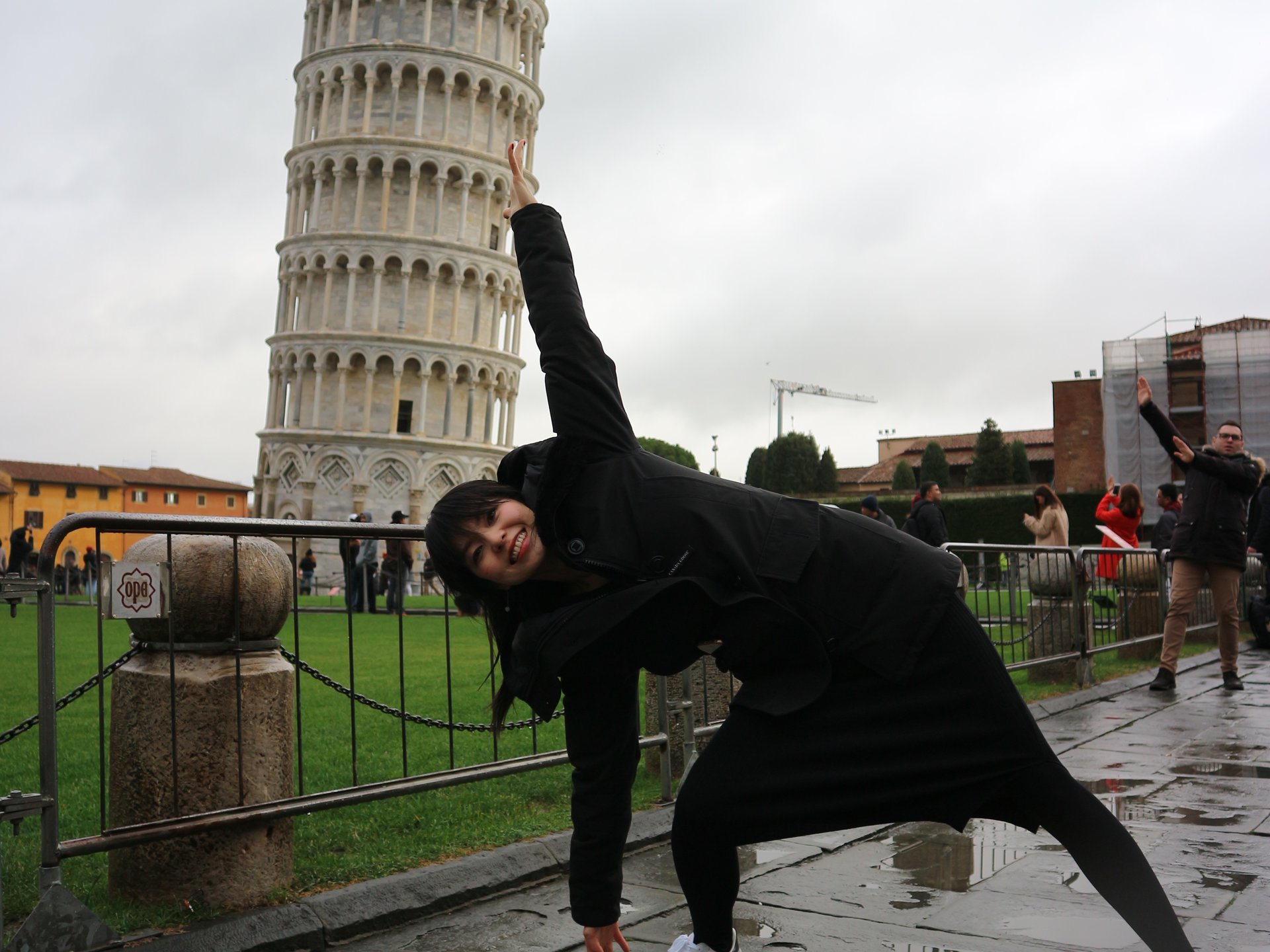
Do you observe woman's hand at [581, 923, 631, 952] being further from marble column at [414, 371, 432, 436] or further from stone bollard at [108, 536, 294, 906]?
marble column at [414, 371, 432, 436]

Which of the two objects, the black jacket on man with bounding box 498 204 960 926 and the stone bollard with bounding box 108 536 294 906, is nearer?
the black jacket on man with bounding box 498 204 960 926

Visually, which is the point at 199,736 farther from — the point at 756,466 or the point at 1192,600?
the point at 756,466

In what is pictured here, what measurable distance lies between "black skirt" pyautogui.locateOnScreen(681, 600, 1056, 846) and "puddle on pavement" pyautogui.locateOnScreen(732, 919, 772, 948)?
134 cm

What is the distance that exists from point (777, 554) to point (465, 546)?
639 millimetres

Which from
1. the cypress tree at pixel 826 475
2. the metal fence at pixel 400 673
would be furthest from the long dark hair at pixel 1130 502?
the cypress tree at pixel 826 475

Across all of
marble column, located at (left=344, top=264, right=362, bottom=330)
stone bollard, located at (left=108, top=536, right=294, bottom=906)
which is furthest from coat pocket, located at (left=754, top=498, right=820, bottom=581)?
marble column, located at (left=344, top=264, right=362, bottom=330)

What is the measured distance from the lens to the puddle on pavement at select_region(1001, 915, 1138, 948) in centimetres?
344

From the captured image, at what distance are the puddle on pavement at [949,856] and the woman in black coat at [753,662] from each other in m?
1.63

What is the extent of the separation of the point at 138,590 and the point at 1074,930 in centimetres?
311

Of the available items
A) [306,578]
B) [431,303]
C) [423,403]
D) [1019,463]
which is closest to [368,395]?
[423,403]

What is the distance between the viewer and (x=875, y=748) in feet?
7.91

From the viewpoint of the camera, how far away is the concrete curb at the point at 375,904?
11.4 ft

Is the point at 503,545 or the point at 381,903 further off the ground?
the point at 503,545

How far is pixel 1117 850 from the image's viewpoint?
247 centimetres
